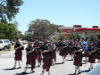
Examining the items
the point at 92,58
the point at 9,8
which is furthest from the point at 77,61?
the point at 9,8

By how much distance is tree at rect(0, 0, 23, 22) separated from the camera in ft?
168

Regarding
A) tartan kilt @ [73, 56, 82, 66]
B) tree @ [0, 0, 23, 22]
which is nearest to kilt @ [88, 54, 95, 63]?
tartan kilt @ [73, 56, 82, 66]

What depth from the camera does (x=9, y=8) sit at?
169 ft

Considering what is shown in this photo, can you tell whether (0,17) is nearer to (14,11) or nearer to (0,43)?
(14,11)

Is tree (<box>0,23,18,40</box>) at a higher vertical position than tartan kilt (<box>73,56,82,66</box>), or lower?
higher

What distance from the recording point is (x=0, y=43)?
4209cm

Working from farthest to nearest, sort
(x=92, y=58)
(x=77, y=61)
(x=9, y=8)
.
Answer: (x=9, y=8) < (x=92, y=58) < (x=77, y=61)

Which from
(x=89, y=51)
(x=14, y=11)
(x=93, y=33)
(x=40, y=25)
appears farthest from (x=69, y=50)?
(x=40, y=25)

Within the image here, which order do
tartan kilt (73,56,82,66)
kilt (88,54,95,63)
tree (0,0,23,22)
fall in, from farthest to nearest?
tree (0,0,23,22) < kilt (88,54,95,63) < tartan kilt (73,56,82,66)

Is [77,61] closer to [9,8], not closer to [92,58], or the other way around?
[92,58]

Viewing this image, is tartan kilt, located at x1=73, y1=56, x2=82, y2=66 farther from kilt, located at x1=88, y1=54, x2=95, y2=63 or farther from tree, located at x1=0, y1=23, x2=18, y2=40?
tree, located at x1=0, y1=23, x2=18, y2=40

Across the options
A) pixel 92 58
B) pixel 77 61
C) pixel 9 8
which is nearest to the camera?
pixel 77 61

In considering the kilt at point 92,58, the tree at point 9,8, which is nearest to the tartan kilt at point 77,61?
the kilt at point 92,58

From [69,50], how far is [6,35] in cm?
4139
